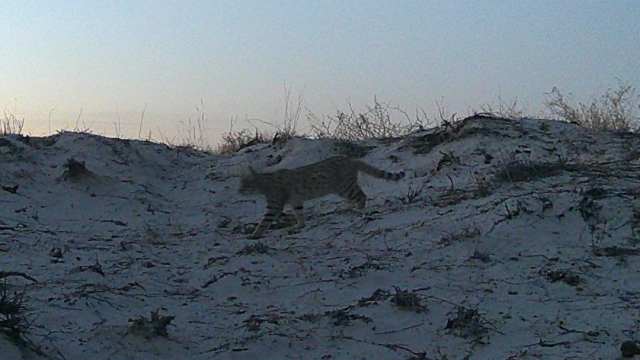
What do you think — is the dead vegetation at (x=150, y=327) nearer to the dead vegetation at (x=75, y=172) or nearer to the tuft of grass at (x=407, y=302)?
the tuft of grass at (x=407, y=302)

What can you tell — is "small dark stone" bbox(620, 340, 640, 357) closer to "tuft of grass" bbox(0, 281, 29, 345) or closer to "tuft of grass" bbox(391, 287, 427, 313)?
"tuft of grass" bbox(391, 287, 427, 313)

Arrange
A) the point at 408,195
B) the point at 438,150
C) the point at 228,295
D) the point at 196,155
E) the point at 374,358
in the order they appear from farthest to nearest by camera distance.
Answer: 1. the point at 196,155
2. the point at 438,150
3. the point at 408,195
4. the point at 228,295
5. the point at 374,358

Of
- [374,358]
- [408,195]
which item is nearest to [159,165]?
[408,195]

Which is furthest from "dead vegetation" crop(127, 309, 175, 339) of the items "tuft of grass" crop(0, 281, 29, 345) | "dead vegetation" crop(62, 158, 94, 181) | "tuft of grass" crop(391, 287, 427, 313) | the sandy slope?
"dead vegetation" crop(62, 158, 94, 181)

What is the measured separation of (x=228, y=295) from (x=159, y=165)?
5.21 m

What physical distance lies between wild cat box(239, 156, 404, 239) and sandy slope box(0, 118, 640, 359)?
0.21 metres

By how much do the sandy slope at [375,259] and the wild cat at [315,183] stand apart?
0.21 meters

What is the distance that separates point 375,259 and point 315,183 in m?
2.39

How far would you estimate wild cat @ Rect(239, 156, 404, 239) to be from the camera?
7.34 m

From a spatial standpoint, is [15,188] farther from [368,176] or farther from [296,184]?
[368,176]

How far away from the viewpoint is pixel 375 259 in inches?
202

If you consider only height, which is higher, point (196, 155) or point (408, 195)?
point (196, 155)

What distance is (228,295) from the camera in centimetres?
477

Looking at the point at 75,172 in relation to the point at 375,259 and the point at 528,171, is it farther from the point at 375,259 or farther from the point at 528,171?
the point at 528,171
